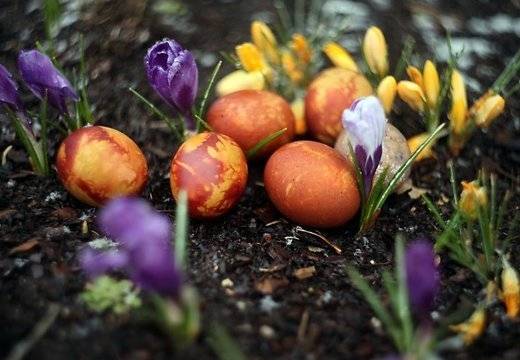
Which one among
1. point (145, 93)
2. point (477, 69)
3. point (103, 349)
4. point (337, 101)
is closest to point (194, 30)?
point (145, 93)

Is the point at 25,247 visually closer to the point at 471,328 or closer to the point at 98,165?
the point at 98,165

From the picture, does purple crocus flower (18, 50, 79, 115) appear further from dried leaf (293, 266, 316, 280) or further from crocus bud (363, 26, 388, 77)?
crocus bud (363, 26, 388, 77)

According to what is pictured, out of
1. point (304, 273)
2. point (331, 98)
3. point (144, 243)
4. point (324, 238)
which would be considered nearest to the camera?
point (144, 243)

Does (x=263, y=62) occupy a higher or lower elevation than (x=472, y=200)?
higher

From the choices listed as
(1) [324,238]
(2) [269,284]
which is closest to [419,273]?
(2) [269,284]

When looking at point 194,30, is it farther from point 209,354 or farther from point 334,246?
point 209,354

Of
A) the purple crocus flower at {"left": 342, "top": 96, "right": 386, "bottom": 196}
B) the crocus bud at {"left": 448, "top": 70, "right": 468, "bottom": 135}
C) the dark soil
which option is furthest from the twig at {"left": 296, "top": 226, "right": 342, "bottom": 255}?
the crocus bud at {"left": 448, "top": 70, "right": 468, "bottom": 135}

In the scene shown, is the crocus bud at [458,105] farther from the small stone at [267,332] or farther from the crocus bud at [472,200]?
the small stone at [267,332]
